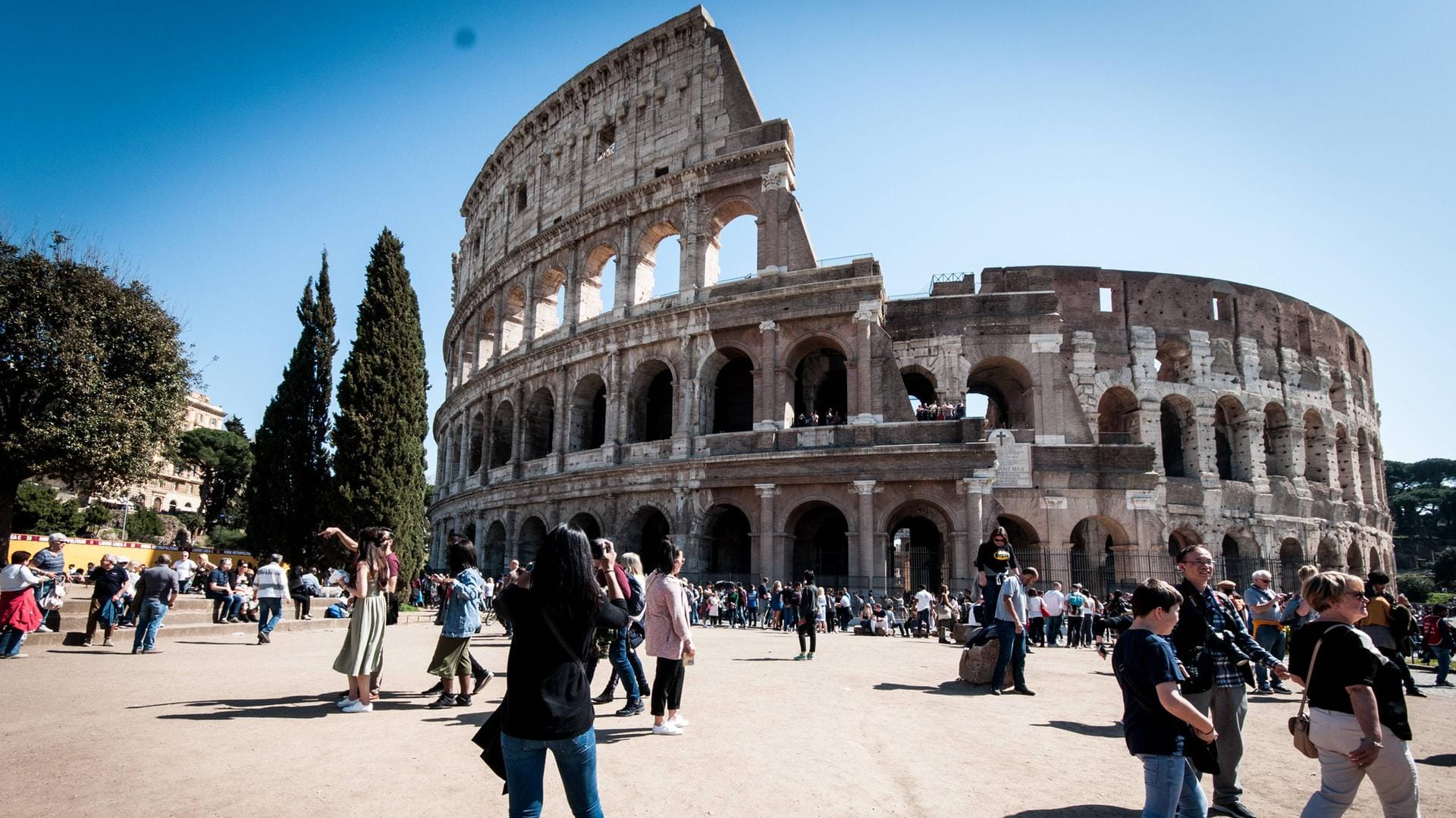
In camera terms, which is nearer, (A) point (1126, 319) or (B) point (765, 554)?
(B) point (765, 554)

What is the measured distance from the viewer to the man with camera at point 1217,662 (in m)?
4.45

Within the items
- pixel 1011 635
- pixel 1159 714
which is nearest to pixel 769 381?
pixel 1011 635

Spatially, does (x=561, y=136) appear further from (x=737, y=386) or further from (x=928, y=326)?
(x=928, y=326)

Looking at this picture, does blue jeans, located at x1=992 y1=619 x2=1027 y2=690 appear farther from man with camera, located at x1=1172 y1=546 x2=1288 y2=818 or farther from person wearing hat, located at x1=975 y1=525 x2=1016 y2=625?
man with camera, located at x1=1172 y1=546 x2=1288 y2=818

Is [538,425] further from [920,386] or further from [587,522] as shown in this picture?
[920,386]

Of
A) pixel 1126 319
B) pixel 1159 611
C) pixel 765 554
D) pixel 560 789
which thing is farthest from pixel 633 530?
pixel 1159 611

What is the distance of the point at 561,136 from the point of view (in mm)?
29812

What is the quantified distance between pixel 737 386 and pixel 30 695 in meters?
19.5

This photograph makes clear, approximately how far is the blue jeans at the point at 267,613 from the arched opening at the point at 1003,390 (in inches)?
716

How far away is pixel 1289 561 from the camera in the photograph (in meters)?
25.6

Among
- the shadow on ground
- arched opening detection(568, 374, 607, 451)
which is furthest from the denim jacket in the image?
arched opening detection(568, 374, 607, 451)

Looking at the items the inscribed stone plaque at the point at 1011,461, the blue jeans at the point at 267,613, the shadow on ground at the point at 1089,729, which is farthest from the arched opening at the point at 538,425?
the shadow on ground at the point at 1089,729

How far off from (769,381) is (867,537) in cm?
513

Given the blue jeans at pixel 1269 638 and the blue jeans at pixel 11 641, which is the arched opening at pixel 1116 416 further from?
the blue jeans at pixel 11 641
